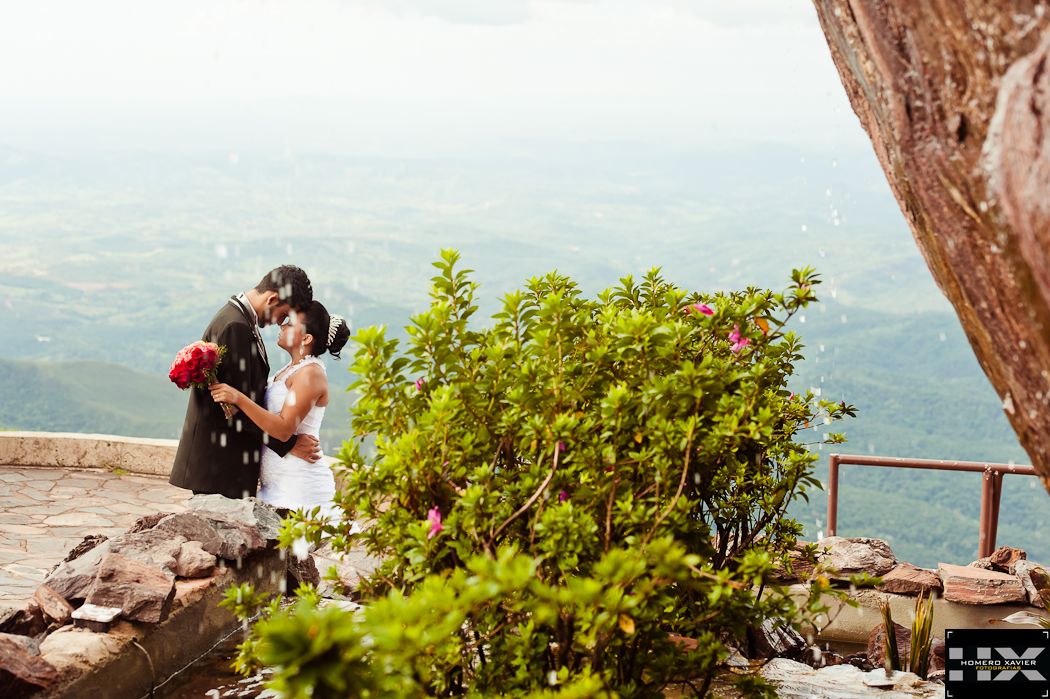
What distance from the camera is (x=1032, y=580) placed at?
607 cm

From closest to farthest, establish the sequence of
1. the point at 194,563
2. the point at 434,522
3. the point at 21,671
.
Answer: the point at 434,522 → the point at 21,671 → the point at 194,563

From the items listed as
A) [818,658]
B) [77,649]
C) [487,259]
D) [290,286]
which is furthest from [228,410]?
[487,259]

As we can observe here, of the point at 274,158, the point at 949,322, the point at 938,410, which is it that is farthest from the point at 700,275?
the point at 274,158

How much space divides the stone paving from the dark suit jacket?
47.3 inches

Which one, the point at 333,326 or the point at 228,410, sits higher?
the point at 333,326

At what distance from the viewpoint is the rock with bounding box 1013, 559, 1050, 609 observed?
19.4 feet

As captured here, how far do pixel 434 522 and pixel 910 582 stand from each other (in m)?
4.15

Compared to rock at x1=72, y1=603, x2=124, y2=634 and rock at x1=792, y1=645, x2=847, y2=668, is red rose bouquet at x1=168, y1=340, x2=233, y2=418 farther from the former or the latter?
rock at x1=792, y1=645, x2=847, y2=668

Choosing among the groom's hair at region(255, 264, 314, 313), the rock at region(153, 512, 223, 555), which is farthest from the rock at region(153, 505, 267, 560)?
the groom's hair at region(255, 264, 314, 313)

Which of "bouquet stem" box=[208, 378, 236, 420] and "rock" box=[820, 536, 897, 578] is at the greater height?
"bouquet stem" box=[208, 378, 236, 420]

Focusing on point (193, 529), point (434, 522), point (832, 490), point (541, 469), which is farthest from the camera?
point (832, 490)

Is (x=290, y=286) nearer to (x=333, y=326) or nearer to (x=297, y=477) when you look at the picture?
(x=333, y=326)

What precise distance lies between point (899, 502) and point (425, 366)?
83268mm

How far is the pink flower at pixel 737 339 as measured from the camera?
3.46m
